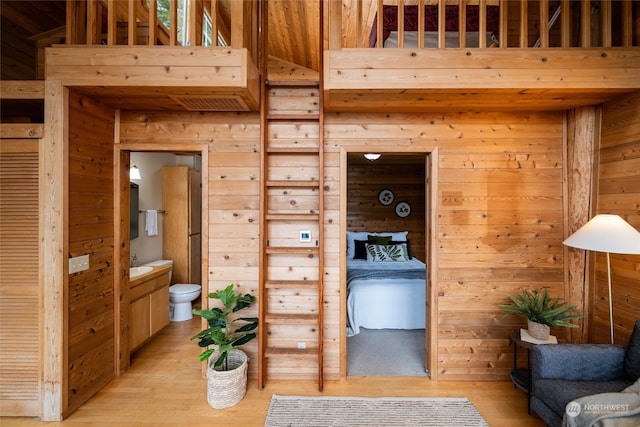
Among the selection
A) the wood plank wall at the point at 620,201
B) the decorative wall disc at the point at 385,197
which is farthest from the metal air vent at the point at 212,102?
the decorative wall disc at the point at 385,197

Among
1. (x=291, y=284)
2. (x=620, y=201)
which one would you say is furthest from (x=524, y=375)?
(x=291, y=284)

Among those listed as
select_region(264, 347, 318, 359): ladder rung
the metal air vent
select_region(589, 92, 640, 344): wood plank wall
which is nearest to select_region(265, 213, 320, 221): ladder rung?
the metal air vent

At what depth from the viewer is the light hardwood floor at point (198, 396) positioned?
7.14ft

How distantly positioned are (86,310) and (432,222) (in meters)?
2.92

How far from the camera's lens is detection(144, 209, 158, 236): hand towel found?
398 centimetres

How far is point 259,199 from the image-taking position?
2.65m

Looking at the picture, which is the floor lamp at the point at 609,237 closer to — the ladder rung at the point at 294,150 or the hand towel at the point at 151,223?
the ladder rung at the point at 294,150

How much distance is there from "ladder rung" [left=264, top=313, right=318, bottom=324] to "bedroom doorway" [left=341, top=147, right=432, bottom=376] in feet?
1.05

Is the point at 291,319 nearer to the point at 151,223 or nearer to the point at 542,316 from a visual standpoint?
the point at 542,316

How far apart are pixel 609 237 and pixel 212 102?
2.98 meters

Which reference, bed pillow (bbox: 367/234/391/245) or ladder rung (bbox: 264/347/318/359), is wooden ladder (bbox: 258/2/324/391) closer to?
ladder rung (bbox: 264/347/318/359)

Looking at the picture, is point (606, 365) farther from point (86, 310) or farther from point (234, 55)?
point (86, 310)

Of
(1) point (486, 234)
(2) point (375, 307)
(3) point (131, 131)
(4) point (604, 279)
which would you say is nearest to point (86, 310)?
(3) point (131, 131)

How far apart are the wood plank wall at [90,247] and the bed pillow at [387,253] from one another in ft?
11.3
